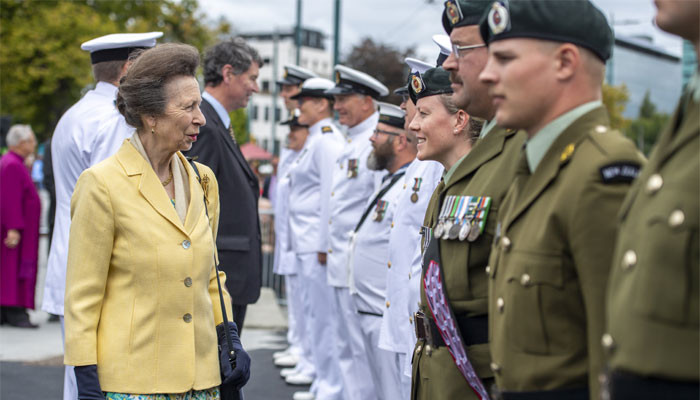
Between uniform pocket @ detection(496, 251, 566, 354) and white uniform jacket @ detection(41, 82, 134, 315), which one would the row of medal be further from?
white uniform jacket @ detection(41, 82, 134, 315)

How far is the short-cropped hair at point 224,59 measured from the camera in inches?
225

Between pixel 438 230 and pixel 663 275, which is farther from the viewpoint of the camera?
pixel 438 230

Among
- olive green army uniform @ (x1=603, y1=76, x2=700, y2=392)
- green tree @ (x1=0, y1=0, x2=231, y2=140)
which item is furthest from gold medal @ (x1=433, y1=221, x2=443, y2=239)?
green tree @ (x1=0, y1=0, x2=231, y2=140)

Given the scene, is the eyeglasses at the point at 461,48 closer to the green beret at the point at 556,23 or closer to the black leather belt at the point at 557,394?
the green beret at the point at 556,23

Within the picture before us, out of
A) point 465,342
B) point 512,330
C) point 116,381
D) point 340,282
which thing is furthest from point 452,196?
point 340,282

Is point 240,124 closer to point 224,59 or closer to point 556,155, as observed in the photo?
point 224,59

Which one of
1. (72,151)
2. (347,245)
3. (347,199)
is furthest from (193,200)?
(347,199)

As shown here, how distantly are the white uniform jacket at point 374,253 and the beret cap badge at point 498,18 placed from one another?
3.44 meters

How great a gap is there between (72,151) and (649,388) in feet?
12.4

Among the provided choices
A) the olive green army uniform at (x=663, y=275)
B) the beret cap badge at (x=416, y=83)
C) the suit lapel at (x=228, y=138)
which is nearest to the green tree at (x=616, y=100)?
the suit lapel at (x=228, y=138)

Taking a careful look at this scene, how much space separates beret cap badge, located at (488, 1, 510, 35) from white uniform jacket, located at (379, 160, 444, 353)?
8.47ft

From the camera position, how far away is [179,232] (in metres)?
3.38

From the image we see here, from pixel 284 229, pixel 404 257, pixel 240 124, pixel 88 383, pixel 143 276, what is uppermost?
pixel 143 276

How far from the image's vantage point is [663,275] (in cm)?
161
